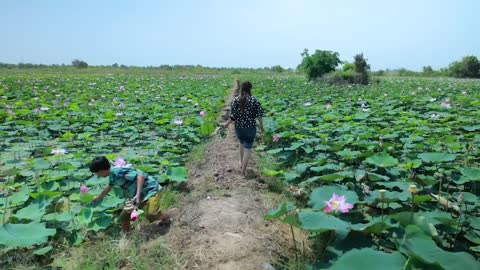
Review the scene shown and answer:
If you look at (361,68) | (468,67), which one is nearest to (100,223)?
(361,68)

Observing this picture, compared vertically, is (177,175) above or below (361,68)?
below

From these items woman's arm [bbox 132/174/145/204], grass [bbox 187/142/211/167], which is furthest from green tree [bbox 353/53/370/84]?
woman's arm [bbox 132/174/145/204]

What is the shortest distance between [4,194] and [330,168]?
3307mm

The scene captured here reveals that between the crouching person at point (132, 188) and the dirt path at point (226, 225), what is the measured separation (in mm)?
223

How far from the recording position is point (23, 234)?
274cm

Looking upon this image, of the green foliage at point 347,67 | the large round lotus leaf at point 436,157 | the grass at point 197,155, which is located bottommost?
the grass at point 197,155

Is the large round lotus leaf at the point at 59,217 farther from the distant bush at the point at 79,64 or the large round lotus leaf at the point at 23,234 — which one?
the distant bush at the point at 79,64

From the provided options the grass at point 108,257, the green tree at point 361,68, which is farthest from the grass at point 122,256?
the green tree at point 361,68

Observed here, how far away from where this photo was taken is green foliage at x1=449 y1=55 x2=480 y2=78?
114 ft

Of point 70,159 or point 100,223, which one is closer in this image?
point 100,223

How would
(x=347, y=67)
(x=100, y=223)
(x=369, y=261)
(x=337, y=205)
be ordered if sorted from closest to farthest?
(x=369, y=261), (x=337, y=205), (x=100, y=223), (x=347, y=67)

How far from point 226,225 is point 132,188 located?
870 mm

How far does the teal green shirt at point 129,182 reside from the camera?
3.36m

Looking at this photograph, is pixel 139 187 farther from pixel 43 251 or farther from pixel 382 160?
pixel 382 160
